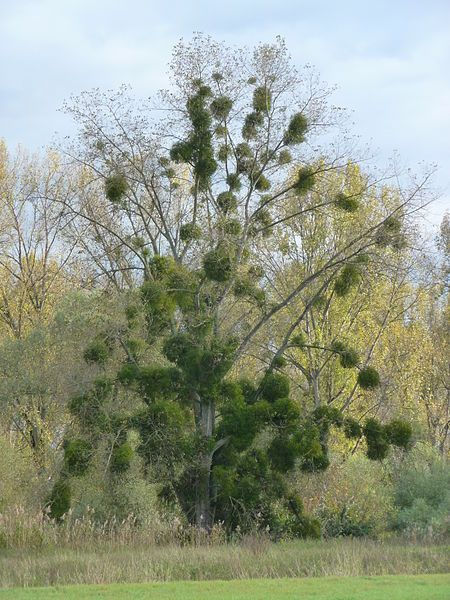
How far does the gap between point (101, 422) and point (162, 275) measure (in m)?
4.89

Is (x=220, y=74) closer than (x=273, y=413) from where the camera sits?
No

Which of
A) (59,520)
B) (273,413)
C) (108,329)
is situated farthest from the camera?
(108,329)

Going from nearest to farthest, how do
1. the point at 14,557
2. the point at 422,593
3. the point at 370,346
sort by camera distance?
the point at 422,593 < the point at 14,557 < the point at 370,346

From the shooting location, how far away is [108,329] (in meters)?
25.5

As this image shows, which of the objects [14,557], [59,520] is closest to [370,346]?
[59,520]

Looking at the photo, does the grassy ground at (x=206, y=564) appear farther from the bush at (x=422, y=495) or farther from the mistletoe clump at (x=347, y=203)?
the mistletoe clump at (x=347, y=203)

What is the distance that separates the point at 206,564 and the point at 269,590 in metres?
3.29

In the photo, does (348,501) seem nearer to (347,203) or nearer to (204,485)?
(204,485)

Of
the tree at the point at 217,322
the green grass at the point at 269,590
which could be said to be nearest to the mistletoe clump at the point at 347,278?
the tree at the point at 217,322

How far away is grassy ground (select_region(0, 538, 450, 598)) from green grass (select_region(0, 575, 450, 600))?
1302mm

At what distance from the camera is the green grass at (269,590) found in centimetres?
1226

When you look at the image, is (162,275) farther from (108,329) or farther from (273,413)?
(273,413)

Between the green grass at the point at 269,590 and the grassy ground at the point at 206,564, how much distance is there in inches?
51.3

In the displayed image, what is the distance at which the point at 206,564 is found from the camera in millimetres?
16062
